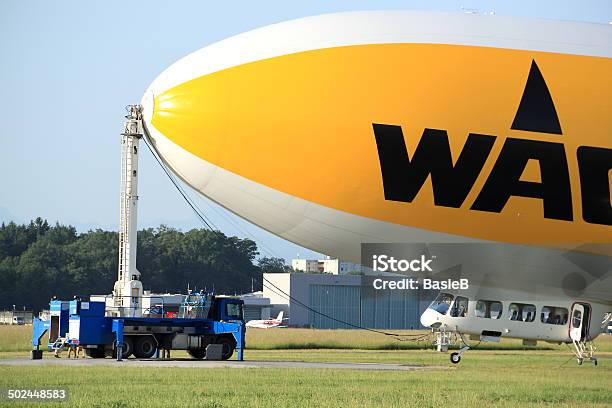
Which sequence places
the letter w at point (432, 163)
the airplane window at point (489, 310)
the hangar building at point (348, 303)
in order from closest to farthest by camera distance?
the letter w at point (432, 163) → the airplane window at point (489, 310) → the hangar building at point (348, 303)

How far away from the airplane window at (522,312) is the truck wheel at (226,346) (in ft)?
51.9

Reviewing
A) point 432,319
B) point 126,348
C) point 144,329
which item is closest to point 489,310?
point 432,319

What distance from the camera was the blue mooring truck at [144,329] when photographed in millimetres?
42812

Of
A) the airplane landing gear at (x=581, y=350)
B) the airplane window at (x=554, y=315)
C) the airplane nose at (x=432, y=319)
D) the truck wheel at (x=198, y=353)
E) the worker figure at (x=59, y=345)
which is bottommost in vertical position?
the truck wheel at (x=198, y=353)

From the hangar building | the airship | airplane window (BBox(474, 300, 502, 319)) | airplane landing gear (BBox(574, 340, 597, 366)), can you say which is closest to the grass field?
airplane landing gear (BBox(574, 340, 597, 366))

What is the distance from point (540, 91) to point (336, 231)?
4.40m

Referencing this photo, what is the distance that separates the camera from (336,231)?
2086 cm

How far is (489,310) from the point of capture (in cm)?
3088

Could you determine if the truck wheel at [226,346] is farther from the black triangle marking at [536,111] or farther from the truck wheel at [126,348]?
the black triangle marking at [536,111]

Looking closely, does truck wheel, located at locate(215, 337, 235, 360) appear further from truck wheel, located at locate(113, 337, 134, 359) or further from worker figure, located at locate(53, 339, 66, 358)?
worker figure, located at locate(53, 339, 66, 358)

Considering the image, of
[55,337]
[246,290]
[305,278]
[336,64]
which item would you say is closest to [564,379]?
[336,64]

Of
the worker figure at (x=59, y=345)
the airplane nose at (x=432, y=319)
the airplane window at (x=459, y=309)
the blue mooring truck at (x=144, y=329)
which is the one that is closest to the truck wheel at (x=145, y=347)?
the blue mooring truck at (x=144, y=329)

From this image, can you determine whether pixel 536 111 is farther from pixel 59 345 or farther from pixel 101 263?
pixel 101 263

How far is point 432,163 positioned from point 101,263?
121856 millimetres
